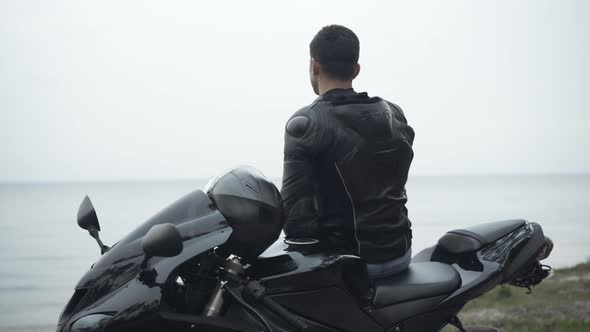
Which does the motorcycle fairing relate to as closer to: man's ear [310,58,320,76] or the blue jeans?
the blue jeans

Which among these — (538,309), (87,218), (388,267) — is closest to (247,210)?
(87,218)

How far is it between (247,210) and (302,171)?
0.41 metres

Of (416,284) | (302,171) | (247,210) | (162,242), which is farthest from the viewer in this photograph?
(416,284)

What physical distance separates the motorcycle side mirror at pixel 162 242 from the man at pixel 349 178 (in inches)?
30.1

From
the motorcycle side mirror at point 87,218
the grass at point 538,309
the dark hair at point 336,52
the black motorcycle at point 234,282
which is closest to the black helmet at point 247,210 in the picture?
the black motorcycle at point 234,282

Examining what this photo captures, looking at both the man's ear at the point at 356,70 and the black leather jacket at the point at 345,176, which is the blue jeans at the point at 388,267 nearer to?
the black leather jacket at the point at 345,176

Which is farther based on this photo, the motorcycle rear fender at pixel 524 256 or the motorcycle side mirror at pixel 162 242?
the motorcycle rear fender at pixel 524 256

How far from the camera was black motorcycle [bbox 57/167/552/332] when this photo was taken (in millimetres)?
2400

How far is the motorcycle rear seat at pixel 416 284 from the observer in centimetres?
299

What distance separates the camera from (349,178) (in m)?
2.95

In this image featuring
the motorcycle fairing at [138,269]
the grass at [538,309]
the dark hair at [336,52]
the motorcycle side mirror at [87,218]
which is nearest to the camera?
the motorcycle fairing at [138,269]

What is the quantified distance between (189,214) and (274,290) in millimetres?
441

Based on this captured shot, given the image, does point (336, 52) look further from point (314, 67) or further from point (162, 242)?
point (162, 242)

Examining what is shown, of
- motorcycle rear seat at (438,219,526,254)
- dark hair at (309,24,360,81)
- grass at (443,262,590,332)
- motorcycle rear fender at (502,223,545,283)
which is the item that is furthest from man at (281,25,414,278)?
grass at (443,262,590,332)
